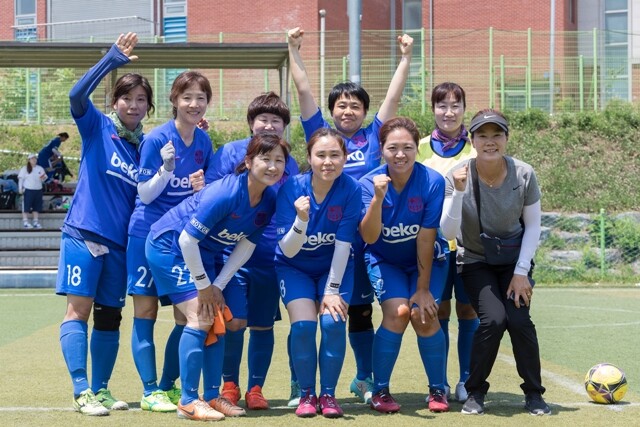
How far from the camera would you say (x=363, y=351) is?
6625 millimetres

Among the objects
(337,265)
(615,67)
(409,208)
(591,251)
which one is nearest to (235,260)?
(337,265)

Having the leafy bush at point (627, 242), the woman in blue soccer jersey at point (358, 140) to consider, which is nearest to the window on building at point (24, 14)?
the leafy bush at point (627, 242)

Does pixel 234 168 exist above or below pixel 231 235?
above

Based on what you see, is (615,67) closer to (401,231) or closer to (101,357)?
(401,231)

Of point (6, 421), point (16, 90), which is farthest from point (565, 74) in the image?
point (6, 421)

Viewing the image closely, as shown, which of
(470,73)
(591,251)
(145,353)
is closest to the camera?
(145,353)

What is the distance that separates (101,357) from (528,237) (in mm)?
2826

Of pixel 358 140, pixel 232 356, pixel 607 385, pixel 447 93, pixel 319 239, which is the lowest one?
pixel 607 385

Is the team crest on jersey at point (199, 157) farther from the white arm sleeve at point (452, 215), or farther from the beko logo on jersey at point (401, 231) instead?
the white arm sleeve at point (452, 215)

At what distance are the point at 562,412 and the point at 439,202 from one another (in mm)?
1496

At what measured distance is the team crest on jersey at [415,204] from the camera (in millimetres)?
6062

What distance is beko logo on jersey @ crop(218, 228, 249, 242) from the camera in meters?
5.88

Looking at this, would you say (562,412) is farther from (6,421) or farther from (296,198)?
(6,421)

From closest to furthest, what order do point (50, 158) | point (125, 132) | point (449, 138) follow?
point (125, 132)
point (449, 138)
point (50, 158)
